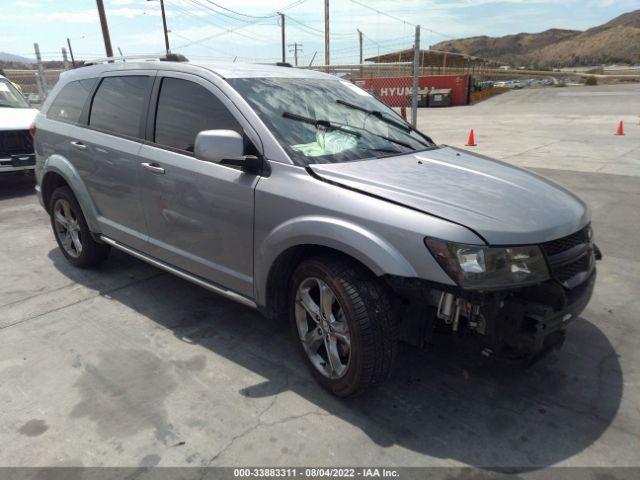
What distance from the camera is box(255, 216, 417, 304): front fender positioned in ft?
7.74

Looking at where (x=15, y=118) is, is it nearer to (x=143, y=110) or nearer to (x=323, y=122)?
(x=143, y=110)

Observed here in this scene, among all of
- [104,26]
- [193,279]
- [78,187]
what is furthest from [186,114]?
[104,26]

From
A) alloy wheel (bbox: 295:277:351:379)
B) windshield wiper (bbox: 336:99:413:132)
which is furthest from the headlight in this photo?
windshield wiper (bbox: 336:99:413:132)

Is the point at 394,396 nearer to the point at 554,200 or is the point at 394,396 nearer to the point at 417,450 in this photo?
the point at 417,450

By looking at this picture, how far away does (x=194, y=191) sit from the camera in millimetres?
3197

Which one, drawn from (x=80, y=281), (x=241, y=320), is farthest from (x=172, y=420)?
(x=80, y=281)

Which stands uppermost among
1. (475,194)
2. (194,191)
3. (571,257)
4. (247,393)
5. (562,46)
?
(562,46)

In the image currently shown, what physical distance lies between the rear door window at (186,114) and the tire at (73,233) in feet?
4.83

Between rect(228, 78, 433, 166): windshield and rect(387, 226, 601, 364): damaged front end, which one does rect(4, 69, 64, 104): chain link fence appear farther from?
rect(387, 226, 601, 364): damaged front end

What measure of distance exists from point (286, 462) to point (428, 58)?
35.7 metres

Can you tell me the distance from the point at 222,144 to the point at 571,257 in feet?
6.65

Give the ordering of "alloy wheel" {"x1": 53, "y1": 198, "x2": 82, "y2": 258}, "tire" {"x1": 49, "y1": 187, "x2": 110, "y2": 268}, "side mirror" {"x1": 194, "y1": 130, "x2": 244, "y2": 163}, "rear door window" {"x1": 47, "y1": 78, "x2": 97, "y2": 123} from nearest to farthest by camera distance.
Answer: "side mirror" {"x1": 194, "y1": 130, "x2": 244, "y2": 163}, "rear door window" {"x1": 47, "y1": 78, "x2": 97, "y2": 123}, "tire" {"x1": 49, "y1": 187, "x2": 110, "y2": 268}, "alloy wheel" {"x1": 53, "y1": 198, "x2": 82, "y2": 258}

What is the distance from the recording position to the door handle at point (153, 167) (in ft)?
11.2

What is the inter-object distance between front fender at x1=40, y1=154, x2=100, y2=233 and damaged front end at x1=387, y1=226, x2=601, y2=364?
2.96 meters
